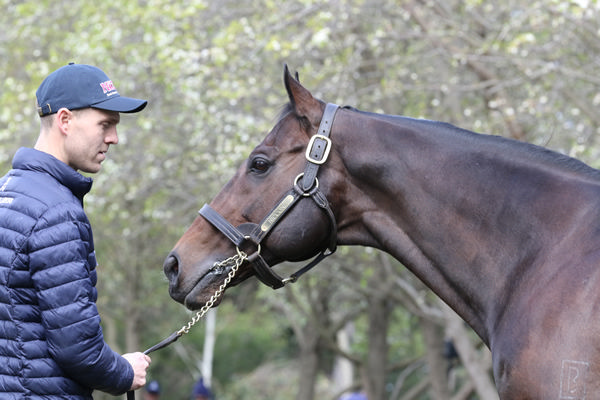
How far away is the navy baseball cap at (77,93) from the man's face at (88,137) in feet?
0.14

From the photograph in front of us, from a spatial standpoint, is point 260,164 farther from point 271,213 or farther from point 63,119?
point 63,119

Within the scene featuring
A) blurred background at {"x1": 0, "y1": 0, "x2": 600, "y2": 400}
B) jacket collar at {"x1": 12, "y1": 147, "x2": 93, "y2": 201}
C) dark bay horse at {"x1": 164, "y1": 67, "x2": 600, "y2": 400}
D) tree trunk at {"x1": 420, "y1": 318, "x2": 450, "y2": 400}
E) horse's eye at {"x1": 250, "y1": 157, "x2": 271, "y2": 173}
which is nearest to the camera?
dark bay horse at {"x1": 164, "y1": 67, "x2": 600, "y2": 400}

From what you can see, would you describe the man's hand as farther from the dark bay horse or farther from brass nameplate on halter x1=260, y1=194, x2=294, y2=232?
brass nameplate on halter x1=260, y1=194, x2=294, y2=232

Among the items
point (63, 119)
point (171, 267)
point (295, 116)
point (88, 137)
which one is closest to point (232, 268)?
point (171, 267)

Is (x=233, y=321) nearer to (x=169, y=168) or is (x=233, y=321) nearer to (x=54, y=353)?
(x=169, y=168)

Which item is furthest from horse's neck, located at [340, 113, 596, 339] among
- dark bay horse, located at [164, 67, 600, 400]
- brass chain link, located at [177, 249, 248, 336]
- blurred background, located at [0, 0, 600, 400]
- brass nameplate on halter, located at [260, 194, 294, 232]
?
blurred background, located at [0, 0, 600, 400]

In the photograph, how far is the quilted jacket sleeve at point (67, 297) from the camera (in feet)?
8.73

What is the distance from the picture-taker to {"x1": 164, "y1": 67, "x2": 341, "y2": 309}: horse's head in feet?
11.1

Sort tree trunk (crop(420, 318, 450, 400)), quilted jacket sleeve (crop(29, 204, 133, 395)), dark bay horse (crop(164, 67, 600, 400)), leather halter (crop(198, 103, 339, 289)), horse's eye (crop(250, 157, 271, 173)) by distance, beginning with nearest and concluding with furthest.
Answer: quilted jacket sleeve (crop(29, 204, 133, 395)) < dark bay horse (crop(164, 67, 600, 400)) < leather halter (crop(198, 103, 339, 289)) < horse's eye (crop(250, 157, 271, 173)) < tree trunk (crop(420, 318, 450, 400))

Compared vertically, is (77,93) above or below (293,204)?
above

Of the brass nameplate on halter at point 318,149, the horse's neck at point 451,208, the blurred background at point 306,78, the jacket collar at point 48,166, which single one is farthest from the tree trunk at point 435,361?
the jacket collar at point 48,166

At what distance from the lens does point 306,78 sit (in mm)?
9641

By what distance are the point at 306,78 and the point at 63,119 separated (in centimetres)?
687

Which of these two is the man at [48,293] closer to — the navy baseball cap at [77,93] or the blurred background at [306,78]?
the navy baseball cap at [77,93]
